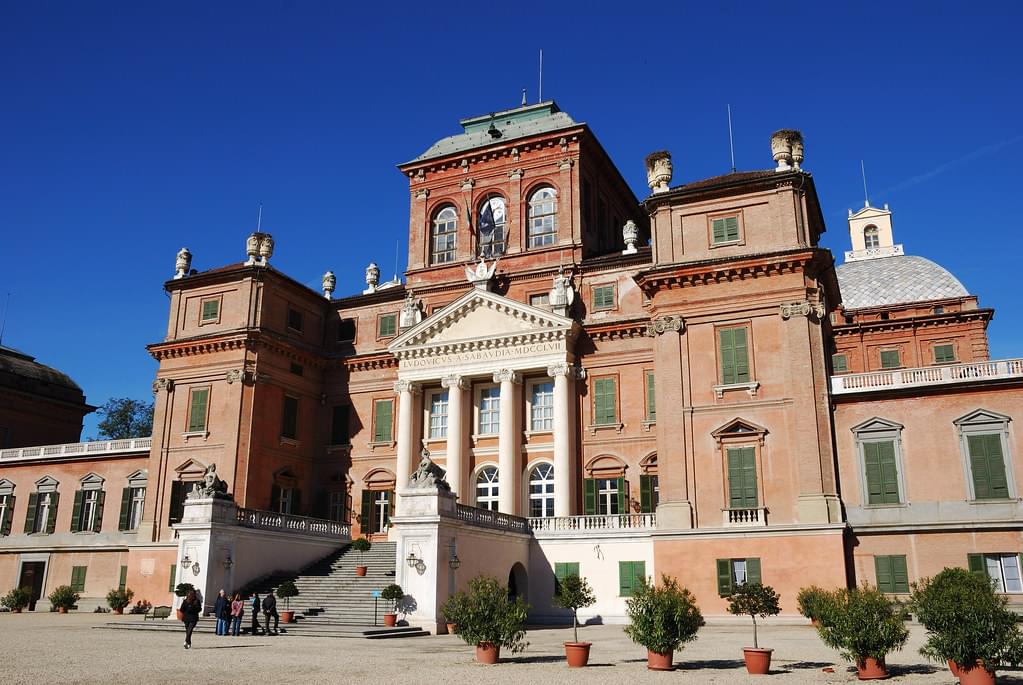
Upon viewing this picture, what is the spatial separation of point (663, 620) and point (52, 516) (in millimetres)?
39153

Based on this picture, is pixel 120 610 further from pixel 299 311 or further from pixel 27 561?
pixel 299 311

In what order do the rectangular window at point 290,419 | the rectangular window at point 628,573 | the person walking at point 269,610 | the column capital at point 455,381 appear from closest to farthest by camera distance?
the person walking at point 269,610 < the rectangular window at point 628,573 < the column capital at point 455,381 < the rectangular window at point 290,419

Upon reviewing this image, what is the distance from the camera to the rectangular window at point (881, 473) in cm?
3114

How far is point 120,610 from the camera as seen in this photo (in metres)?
36.6

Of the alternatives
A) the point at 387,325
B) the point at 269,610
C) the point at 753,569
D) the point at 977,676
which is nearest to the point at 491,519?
the point at 269,610

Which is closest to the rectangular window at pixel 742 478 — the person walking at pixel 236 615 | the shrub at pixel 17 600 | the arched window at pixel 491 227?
the arched window at pixel 491 227

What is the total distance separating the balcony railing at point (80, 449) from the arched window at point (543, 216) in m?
21.6

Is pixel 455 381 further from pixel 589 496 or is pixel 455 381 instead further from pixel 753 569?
pixel 753 569

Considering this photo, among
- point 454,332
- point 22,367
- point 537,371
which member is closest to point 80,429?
point 22,367

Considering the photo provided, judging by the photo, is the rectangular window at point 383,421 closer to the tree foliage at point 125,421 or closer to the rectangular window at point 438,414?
the rectangular window at point 438,414

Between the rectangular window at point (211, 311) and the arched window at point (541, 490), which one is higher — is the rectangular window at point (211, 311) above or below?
above

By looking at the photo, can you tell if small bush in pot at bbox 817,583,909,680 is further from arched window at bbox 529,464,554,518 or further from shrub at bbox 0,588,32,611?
shrub at bbox 0,588,32,611

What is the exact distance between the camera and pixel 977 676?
13820mm

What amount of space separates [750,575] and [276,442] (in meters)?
22.5
